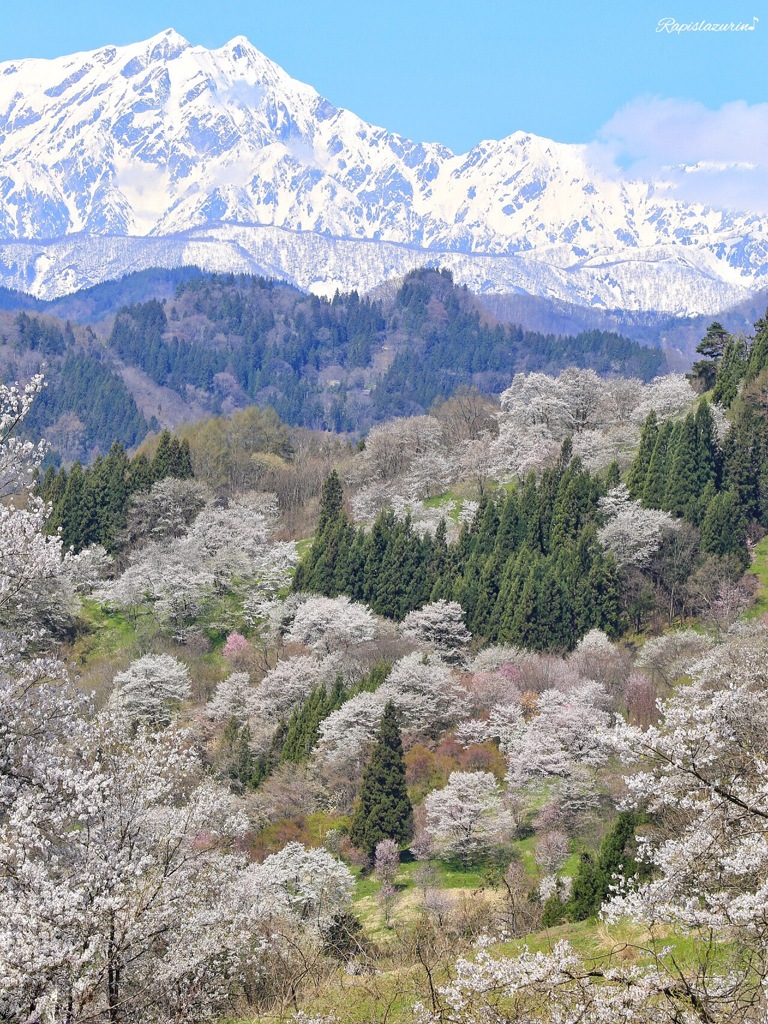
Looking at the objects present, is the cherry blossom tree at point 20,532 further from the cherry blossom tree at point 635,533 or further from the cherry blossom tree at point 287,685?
the cherry blossom tree at point 635,533

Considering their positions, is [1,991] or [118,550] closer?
[1,991]

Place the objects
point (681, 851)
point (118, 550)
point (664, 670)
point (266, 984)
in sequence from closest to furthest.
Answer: point (681, 851) → point (266, 984) → point (664, 670) → point (118, 550)

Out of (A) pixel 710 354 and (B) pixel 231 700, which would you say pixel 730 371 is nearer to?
(A) pixel 710 354

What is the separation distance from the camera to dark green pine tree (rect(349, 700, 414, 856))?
46.9 meters

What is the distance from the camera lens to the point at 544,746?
48.2 metres

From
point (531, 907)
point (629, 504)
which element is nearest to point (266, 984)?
point (531, 907)

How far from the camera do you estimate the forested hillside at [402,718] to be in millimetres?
13633

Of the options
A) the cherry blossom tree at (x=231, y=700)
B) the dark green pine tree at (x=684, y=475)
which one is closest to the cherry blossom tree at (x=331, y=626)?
the cherry blossom tree at (x=231, y=700)

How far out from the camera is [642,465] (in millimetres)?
73250

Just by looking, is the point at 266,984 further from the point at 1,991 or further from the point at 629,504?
the point at 629,504

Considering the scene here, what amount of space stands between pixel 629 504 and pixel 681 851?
55.8m

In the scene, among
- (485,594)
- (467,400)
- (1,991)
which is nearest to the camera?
(1,991)

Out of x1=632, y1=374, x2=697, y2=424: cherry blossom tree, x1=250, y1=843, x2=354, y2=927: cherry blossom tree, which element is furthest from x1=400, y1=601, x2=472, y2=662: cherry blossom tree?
x1=632, y1=374, x2=697, y2=424: cherry blossom tree

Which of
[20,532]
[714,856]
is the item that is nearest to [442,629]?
[20,532]
